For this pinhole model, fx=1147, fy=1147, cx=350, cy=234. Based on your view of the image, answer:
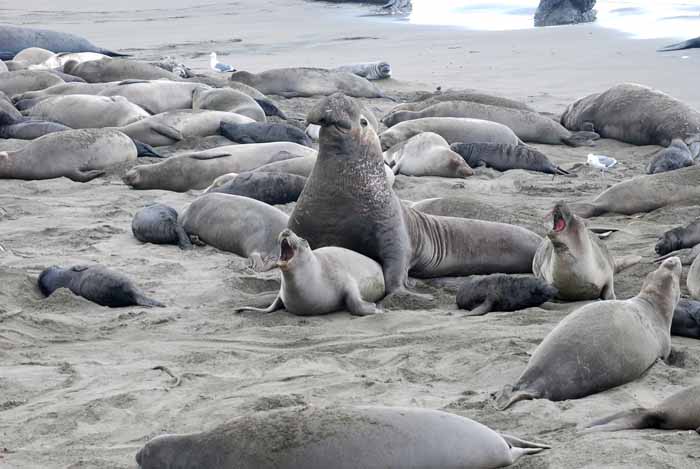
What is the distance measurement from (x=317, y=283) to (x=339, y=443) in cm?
236

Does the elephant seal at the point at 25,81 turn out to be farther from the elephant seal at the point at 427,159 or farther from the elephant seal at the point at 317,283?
the elephant seal at the point at 317,283

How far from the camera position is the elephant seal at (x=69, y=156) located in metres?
8.58

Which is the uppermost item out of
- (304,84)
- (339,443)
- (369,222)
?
(339,443)

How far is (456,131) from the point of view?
33.9 feet

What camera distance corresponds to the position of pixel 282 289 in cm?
530

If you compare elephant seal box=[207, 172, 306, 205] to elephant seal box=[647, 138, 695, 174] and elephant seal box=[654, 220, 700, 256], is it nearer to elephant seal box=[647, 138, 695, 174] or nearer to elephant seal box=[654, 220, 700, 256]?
elephant seal box=[654, 220, 700, 256]

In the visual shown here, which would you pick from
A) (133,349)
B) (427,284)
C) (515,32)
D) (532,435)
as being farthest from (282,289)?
(515,32)

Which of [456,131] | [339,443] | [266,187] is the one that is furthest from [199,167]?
[339,443]

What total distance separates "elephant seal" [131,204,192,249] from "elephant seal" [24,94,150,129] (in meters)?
3.62

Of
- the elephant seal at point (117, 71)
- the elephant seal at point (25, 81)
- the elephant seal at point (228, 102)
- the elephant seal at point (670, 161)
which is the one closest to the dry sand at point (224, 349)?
the elephant seal at point (670, 161)

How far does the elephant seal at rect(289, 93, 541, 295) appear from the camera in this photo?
6.22 metres

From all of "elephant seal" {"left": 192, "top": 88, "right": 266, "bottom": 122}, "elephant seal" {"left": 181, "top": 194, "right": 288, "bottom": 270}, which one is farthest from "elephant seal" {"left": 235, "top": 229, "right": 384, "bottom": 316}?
"elephant seal" {"left": 192, "top": 88, "right": 266, "bottom": 122}

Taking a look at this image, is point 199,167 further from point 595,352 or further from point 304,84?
point 304,84

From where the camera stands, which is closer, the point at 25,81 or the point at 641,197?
the point at 641,197
